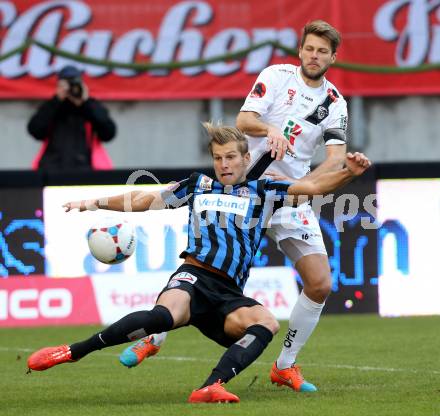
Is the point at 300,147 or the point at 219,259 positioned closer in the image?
the point at 219,259

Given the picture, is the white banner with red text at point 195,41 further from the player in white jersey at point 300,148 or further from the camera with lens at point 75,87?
the player in white jersey at point 300,148

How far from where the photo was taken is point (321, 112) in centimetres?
799

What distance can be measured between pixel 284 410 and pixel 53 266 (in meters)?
5.89

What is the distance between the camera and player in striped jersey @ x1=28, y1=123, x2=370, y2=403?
6.93 metres

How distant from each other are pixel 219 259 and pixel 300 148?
3.69 feet

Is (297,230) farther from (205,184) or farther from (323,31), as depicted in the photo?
(323,31)

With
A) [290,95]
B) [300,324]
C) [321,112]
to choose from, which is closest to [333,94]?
[321,112]

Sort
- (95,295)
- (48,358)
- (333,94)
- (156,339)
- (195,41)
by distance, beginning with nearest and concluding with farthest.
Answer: (48,358) < (156,339) < (333,94) < (95,295) < (195,41)

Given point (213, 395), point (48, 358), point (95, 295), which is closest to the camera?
point (213, 395)

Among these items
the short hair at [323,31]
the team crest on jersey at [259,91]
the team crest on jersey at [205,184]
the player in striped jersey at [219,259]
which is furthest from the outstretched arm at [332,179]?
the short hair at [323,31]

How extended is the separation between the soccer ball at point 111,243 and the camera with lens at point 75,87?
5.12 meters

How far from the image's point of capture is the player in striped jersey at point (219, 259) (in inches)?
273

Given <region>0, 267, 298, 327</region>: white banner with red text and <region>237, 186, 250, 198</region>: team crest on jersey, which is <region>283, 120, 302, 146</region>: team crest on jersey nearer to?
<region>237, 186, 250, 198</region>: team crest on jersey

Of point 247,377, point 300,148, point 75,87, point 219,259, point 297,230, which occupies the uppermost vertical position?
point 75,87
